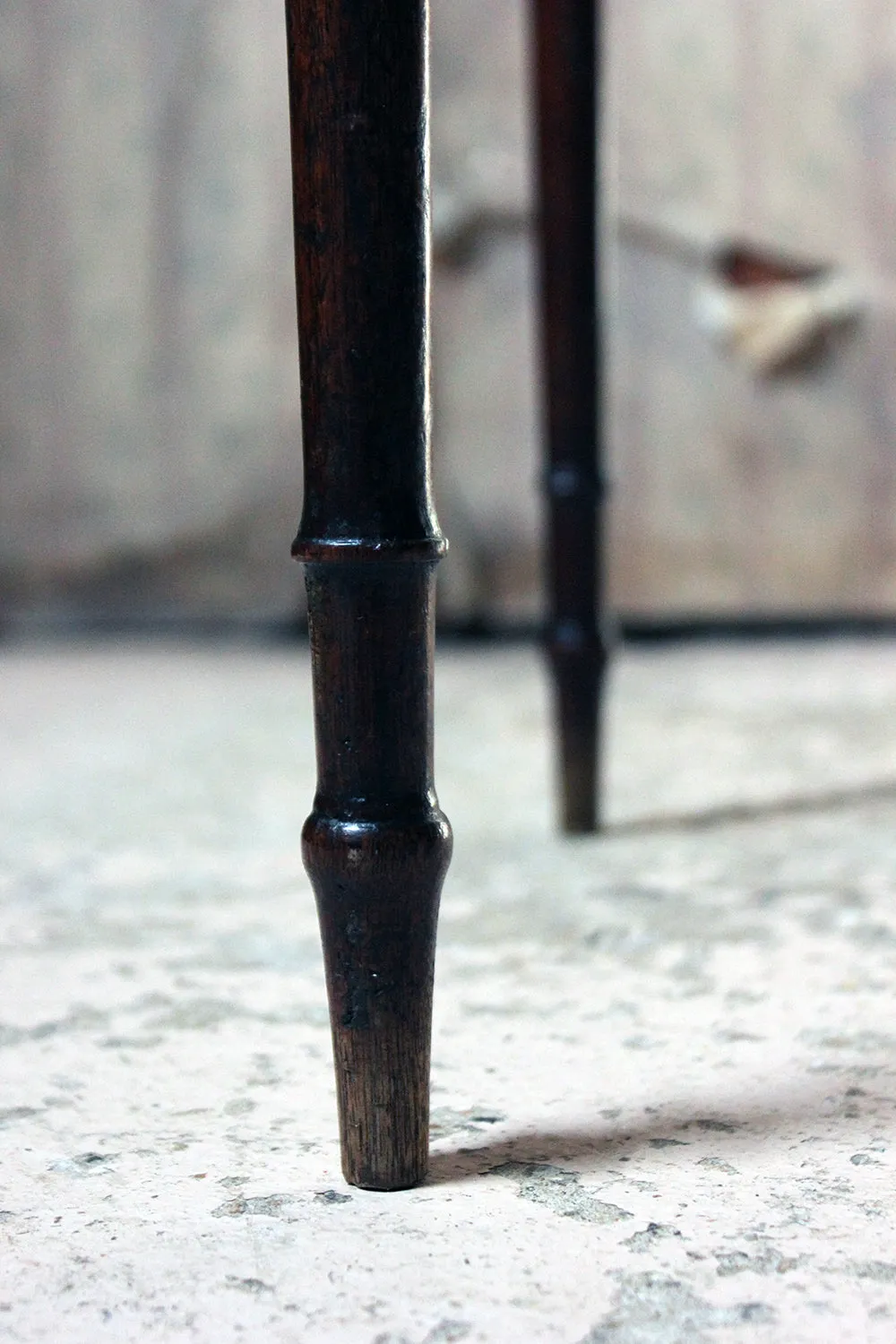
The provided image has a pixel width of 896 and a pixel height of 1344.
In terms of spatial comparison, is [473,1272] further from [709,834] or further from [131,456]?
[131,456]

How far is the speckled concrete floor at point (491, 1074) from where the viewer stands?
496mm

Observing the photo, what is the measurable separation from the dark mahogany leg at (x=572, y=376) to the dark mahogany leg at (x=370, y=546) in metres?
0.58

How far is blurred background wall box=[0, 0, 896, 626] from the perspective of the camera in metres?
2.44

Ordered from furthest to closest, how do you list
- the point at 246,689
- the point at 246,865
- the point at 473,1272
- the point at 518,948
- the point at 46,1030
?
the point at 246,689 < the point at 246,865 < the point at 518,948 < the point at 46,1030 < the point at 473,1272

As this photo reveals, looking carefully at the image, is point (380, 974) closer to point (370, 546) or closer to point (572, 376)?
point (370, 546)

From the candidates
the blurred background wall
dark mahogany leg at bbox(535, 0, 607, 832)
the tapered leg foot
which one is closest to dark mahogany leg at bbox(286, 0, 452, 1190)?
the tapered leg foot

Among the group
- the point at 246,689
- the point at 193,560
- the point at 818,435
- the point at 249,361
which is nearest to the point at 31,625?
the point at 193,560

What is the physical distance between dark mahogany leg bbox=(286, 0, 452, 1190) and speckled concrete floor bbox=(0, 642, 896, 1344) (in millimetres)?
65

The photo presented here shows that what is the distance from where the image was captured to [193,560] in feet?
8.57

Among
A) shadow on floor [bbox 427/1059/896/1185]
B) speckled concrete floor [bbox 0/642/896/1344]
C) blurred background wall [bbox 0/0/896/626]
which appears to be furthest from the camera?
blurred background wall [bbox 0/0/896/626]

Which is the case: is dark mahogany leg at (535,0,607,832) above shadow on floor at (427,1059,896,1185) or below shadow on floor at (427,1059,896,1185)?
above

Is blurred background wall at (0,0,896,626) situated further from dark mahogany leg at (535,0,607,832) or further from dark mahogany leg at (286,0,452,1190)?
dark mahogany leg at (286,0,452,1190)

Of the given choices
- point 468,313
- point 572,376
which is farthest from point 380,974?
point 468,313

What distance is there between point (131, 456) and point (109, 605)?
260 mm
